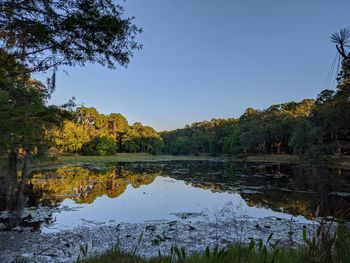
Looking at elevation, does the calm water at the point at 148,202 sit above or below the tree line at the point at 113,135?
below

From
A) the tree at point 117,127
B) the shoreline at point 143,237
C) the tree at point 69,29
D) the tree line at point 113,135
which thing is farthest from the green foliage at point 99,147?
the tree at point 69,29

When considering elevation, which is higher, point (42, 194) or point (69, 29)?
point (69, 29)

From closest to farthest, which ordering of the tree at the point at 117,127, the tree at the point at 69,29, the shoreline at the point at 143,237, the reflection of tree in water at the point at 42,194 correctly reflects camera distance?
the tree at the point at 69,29, the shoreline at the point at 143,237, the reflection of tree in water at the point at 42,194, the tree at the point at 117,127

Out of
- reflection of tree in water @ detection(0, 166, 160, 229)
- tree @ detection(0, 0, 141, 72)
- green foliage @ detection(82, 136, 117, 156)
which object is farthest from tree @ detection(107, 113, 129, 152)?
tree @ detection(0, 0, 141, 72)

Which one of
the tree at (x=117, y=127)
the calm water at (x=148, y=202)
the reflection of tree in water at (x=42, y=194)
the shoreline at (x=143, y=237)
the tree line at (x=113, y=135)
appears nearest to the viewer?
the shoreline at (x=143, y=237)

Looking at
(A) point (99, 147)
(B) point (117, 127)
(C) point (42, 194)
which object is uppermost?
(B) point (117, 127)

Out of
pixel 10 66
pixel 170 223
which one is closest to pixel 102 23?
pixel 10 66

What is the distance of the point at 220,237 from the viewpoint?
1062 cm

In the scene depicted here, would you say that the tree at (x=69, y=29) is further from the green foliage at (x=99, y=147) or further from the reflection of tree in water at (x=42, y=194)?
the green foliage at (x=99, y=147)

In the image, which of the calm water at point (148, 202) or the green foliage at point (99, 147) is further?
the green foliage at point (99, 147)

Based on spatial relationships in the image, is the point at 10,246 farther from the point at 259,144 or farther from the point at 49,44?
the point at 259,144

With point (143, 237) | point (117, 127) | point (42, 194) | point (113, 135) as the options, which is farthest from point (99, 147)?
point (143, 237)

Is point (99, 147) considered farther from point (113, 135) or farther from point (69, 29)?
point (69, 29)

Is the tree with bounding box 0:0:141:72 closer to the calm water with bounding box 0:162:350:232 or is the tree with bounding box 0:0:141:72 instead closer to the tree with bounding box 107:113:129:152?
the calm water with bounding box 0:162:350:232
